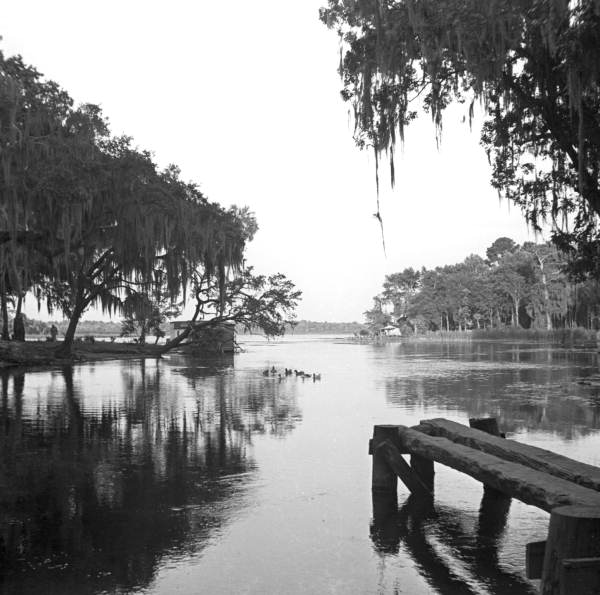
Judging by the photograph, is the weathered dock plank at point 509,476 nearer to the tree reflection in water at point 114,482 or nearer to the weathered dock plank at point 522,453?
the weathered dock plank at point 522,453

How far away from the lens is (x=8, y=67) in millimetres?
22000

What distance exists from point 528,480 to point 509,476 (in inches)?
9.4

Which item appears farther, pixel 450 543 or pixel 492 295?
pixel 492 295

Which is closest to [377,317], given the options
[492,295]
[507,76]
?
[492,295]

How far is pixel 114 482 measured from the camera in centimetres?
789

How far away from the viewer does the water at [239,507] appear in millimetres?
4895

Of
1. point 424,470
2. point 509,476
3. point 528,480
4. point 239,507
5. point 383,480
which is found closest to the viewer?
point 528,480

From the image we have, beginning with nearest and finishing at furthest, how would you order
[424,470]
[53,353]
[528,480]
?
[528,480] < [424,470] < [53,353]

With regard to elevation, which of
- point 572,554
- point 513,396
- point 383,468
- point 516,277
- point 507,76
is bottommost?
point 513,396

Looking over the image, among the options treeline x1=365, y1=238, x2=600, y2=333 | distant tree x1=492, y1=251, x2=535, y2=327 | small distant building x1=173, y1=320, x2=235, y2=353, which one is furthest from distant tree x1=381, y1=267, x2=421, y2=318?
small distant building x1=173, y1=320, x2=235, y2=353

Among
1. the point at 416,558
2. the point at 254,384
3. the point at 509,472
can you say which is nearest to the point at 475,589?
the point at 416,558

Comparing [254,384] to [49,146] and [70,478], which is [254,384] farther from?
[70,478]

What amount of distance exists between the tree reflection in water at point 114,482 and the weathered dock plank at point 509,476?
2114 mm

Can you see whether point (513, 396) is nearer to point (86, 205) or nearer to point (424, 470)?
point (424, 470)
